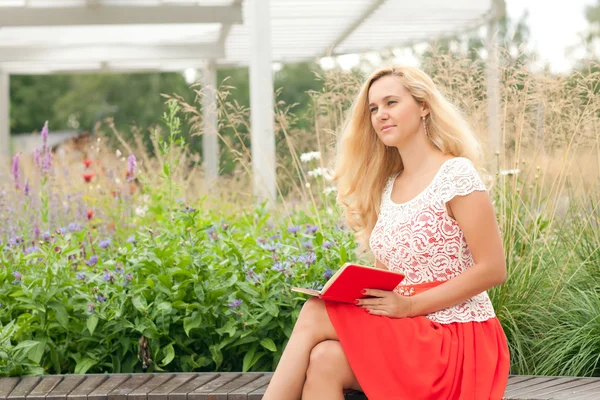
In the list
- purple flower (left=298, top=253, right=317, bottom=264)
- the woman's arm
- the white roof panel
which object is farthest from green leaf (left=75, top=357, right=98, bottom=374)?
the white roof panel

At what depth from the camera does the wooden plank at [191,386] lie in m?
2.61

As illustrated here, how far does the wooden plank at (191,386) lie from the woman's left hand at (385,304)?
0.70 meters

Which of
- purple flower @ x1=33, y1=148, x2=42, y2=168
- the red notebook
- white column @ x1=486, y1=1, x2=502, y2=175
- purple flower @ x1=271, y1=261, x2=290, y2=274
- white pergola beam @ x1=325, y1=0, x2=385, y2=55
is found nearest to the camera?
the red notebook

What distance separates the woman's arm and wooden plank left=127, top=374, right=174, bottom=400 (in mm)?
948

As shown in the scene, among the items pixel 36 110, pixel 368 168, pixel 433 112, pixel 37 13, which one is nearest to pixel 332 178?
pixel 368 168

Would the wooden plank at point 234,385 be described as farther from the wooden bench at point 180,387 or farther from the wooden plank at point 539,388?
the wooden plank at point 539,388

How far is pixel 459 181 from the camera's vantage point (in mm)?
2453

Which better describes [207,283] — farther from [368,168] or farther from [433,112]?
[433,112]

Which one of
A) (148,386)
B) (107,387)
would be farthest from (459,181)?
(107,387)

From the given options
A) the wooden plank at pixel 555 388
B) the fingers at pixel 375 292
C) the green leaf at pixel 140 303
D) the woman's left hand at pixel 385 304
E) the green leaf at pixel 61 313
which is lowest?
the wooden plank at pixel 555 388

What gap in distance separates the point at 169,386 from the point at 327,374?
69cm

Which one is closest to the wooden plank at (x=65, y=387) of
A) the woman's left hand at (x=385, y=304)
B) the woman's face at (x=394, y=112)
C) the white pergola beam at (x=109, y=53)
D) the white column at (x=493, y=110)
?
the woman's left hand at (x=385, y=304)

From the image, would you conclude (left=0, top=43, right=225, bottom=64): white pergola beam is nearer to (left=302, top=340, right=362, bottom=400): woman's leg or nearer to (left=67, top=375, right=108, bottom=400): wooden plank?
(left=67, top=375, right=108, bottom=400): wooden plank

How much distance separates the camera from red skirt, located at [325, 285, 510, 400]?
7.50 ft
